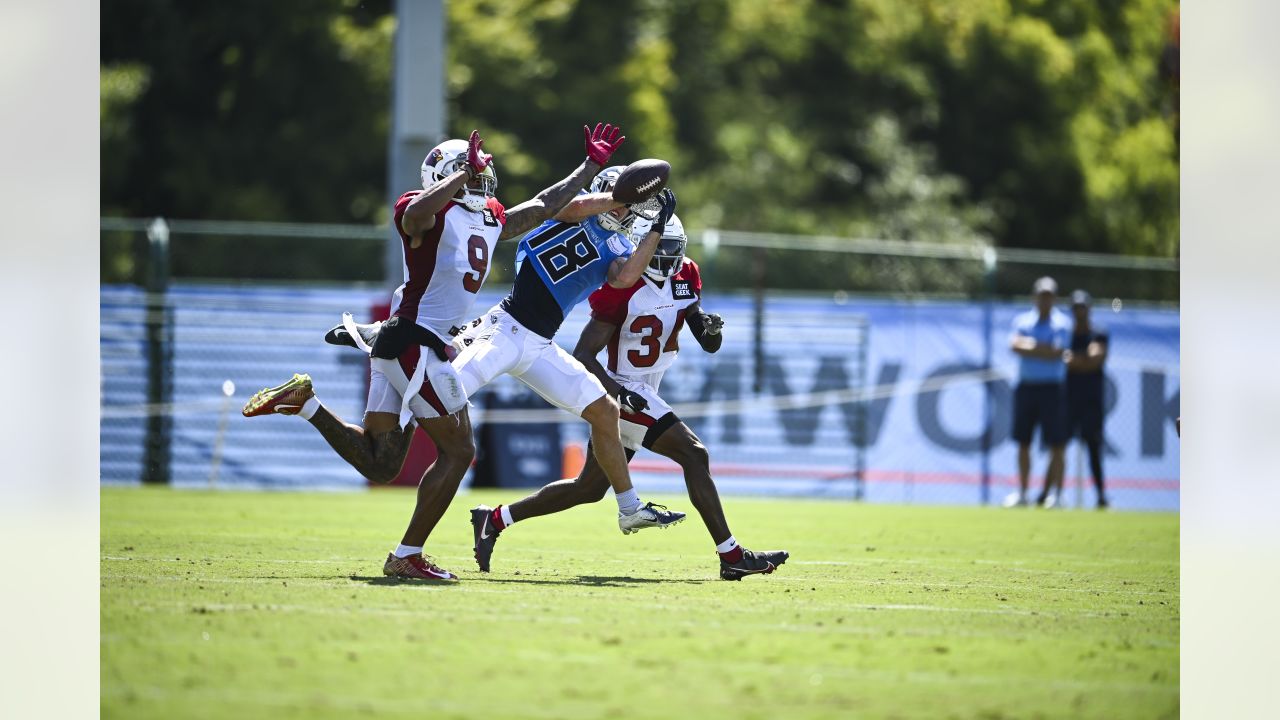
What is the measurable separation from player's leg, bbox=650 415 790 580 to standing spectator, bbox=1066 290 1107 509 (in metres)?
8.43

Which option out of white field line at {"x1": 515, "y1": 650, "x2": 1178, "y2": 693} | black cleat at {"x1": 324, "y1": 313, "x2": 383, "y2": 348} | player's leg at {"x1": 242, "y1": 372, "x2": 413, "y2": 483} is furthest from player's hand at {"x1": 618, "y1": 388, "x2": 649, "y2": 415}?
white field line at {"x1": 515, "y1": 650, "x2": 1178, "y2": 693}

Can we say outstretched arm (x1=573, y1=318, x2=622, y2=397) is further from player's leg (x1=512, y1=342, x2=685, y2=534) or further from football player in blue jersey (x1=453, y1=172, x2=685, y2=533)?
player's leg (x1=512, y1=342, x2=685, y2=534)

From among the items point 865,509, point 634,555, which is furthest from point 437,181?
point 865,509

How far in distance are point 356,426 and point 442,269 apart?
2.92 ft

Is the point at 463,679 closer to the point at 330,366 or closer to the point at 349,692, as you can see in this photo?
the point at 349,692

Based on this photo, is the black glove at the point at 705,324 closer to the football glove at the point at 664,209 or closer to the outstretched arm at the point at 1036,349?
the football glove at the point at 664,209

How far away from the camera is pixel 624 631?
238 inches

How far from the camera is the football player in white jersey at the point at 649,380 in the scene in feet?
26.8

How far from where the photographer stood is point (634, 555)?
9.41 m

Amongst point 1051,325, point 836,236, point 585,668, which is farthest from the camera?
point 836,236

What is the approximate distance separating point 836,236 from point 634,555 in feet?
76.3

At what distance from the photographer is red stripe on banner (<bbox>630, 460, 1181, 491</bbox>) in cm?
1684

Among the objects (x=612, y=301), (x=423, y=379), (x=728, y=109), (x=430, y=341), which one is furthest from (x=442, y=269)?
(x=728, y=109)

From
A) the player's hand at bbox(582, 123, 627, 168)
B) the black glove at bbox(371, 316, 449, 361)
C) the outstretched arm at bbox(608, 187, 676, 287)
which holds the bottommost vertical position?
the black glove at bbox(371, 316, 449, 361)
